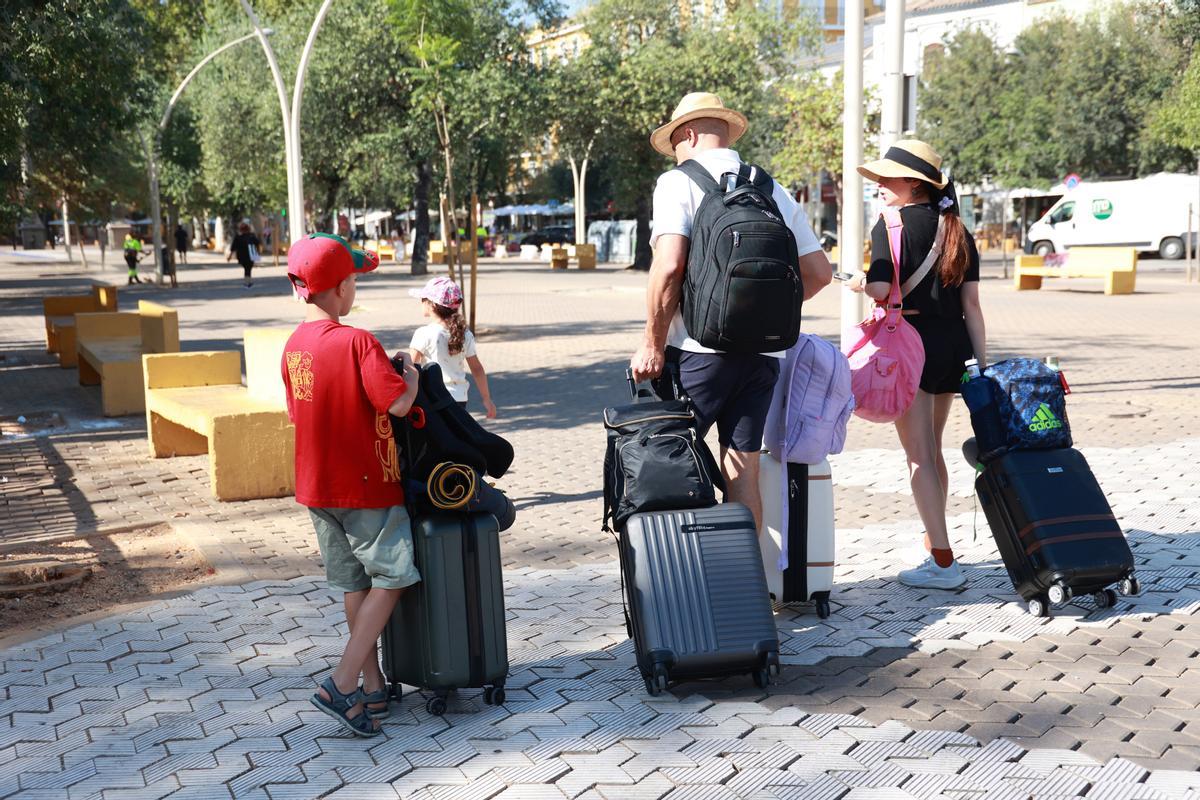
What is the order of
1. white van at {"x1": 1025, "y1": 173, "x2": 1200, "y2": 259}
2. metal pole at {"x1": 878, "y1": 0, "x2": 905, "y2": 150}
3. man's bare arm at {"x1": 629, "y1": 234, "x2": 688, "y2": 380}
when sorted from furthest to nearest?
white van at {"x1": 1025, "y1": 173, "x2": 1200, "y2": 259} < metal pole at {"x1": 878, "y1": 0, "x2": 905, "y2": 150} < man's bare arm at {"x1": 629, "y1": 234, "x2": 688, "y2": 380}

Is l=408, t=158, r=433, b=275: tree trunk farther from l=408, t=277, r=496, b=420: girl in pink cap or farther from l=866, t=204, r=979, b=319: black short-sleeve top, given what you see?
l=866, t=204, r=979, b=319: black short-sleeve top

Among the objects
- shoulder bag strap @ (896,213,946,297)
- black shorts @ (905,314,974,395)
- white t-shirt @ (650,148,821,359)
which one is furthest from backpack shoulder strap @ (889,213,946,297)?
white t-shirt @ (650,148,821,359)

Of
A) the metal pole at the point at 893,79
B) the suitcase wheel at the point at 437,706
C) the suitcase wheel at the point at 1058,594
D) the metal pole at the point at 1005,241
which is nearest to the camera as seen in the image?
the suitcase wheel at the point at 437,706

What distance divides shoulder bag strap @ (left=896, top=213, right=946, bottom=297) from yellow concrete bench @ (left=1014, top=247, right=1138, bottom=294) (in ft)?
66.7

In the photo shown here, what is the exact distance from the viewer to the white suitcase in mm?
4508

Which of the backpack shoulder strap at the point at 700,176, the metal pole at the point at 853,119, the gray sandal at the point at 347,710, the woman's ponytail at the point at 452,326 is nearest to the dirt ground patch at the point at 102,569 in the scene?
the woman's ponytail at the point at 452,326

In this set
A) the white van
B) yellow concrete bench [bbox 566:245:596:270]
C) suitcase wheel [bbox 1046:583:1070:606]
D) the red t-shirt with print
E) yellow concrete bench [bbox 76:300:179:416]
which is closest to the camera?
the red t-shirt with print

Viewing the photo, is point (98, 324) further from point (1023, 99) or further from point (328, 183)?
point (1023, 99)

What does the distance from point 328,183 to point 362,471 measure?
4046cm

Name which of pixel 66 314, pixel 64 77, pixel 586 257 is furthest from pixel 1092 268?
pixel 586 257

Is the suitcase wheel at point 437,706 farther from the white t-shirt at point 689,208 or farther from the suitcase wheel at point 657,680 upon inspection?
the white t-shirt at point 689,208

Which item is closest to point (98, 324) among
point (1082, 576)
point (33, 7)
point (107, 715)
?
point (33, 7)

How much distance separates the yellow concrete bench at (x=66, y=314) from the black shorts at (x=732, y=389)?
1229 cm

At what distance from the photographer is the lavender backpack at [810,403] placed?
448 centimetres
